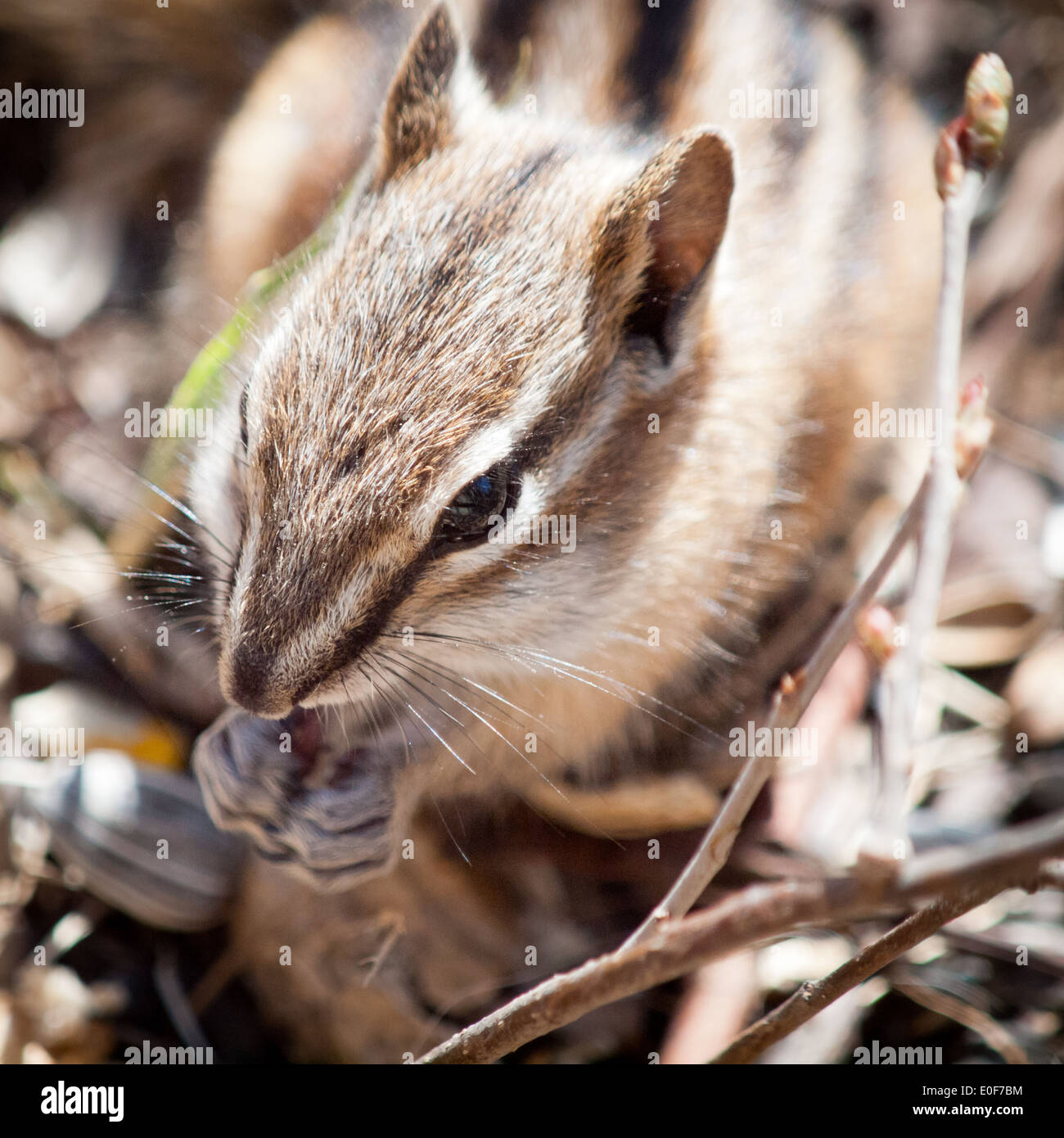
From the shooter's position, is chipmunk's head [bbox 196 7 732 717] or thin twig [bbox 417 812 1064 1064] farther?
chipmunk's head [bbox 196 7 732 717]

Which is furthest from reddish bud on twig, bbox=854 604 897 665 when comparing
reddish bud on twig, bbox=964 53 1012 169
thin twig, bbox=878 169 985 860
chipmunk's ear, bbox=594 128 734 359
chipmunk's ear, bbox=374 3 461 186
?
chipmunk's ear, bbox=374 3 461 186

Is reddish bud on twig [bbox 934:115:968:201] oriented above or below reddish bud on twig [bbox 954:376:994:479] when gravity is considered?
above

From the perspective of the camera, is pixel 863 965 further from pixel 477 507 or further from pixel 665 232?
pixel 665 232

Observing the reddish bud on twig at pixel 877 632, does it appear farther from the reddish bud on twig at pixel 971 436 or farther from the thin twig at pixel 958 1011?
the thin twig at pixel 958 1011

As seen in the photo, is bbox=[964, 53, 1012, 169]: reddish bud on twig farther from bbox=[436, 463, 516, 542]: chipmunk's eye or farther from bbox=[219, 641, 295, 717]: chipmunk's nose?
bbox=[219, 641, 295, 717]: chipmunk's nose

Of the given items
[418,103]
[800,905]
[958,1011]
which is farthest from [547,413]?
[958,1011]

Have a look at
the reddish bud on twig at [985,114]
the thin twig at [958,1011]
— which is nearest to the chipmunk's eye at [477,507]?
the reddish bud on twig at [985,114]
